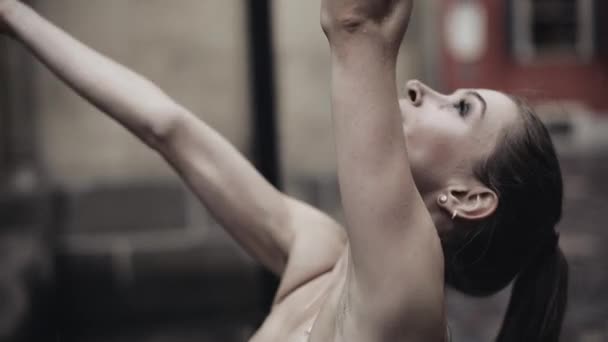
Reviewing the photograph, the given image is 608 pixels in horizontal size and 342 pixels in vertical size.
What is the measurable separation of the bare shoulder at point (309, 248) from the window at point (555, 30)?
499 inches

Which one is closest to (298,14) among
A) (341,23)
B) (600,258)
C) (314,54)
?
(314,54)

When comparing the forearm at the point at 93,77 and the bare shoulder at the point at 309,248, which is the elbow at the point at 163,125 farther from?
the bare shoulder at the point at 309,248

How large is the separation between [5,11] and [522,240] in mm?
1257

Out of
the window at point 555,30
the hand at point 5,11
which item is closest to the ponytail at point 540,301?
the hand at point 5,11

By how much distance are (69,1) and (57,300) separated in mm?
1683

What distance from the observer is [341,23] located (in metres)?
1.25

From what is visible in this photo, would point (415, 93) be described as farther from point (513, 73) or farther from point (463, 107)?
point (513, 73)

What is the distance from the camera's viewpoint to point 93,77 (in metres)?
1.87

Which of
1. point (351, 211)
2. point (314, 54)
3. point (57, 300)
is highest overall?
point (351, 211)

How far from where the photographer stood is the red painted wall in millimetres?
13812

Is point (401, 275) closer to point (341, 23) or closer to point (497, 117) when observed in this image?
point (341, 23)

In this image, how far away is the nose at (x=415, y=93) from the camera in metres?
1.75

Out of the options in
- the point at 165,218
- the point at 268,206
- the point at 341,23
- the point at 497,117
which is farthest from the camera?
the point at 165,218

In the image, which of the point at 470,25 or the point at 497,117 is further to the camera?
the point at 470,25
